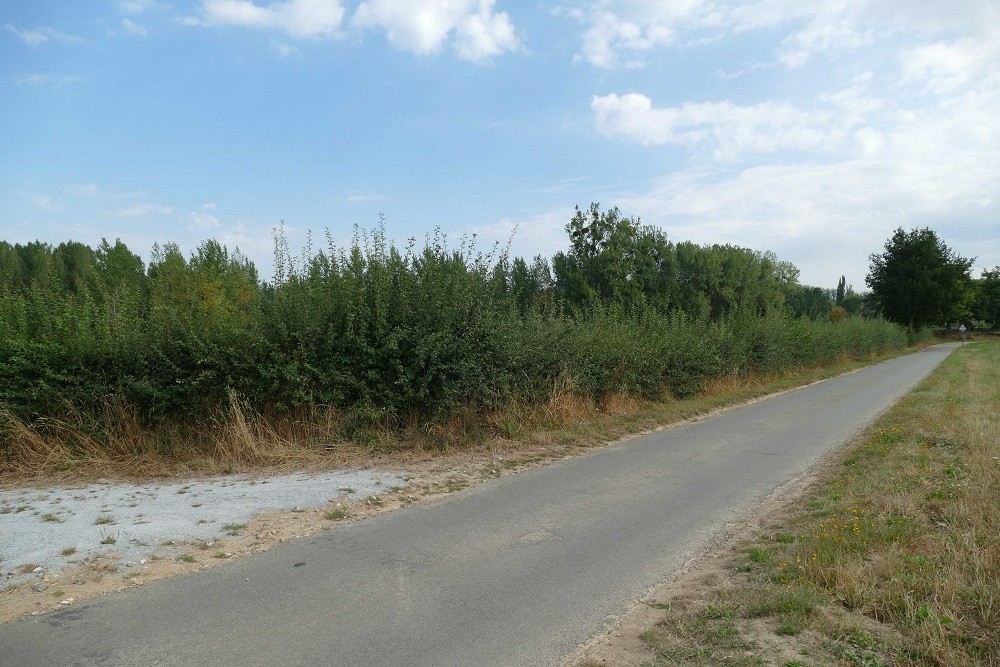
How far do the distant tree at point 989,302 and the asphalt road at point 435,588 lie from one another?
92301 mm

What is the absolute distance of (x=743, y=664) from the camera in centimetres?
348

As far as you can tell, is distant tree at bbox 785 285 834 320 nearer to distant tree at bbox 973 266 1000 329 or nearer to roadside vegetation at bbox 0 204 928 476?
distant tree at bbox 973 266 1000 329

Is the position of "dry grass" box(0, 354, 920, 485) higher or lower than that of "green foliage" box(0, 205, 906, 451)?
lower

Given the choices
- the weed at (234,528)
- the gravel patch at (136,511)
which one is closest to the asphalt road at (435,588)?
the weed at (234,528)

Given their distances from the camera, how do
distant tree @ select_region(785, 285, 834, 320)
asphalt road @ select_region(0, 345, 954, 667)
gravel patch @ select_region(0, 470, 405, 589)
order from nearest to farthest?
1. asphalt road @ select_region(0, 345, 954, 667)
2. gravel patch @ select_region(0, 470, 405, 589)
3. distant tree @ select_region(785, 285, 834, 320)

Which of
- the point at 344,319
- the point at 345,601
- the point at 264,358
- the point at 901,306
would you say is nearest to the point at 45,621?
the point at 345,601

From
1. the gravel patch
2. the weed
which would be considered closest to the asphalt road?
the weed

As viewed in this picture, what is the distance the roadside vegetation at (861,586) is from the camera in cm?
359

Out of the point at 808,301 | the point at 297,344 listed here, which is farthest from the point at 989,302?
the point at 297,344

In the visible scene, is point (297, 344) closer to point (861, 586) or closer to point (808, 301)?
point (861, 586)

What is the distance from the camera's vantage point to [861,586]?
4215 millimetres

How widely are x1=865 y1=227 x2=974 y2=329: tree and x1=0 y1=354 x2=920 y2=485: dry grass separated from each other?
66.1 meters

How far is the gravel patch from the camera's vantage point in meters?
5.22

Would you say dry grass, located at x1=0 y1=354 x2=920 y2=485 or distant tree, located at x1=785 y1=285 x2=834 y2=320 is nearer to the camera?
dry grass, located at x1=0 y1=354 x2=920 y2=485
